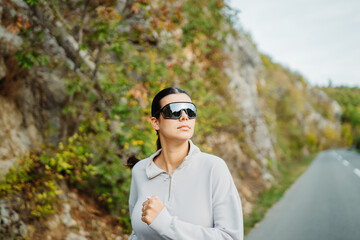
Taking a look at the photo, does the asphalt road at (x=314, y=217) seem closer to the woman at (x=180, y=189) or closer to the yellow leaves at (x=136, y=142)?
the yellow leaves at (x=136, y=142)

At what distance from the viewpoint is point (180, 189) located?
4.99 ft

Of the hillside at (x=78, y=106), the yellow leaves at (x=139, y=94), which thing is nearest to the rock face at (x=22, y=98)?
the hillside at (x=78, y=106)

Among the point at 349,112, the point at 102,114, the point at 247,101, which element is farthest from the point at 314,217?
the point at 349,112

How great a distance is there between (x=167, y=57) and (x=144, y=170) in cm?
424

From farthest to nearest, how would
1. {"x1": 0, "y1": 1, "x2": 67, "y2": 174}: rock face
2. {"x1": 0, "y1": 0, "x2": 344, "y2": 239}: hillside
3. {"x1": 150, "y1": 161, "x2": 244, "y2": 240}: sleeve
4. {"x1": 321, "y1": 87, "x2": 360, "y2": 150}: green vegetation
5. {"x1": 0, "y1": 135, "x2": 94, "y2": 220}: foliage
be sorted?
{"x1": 321, "y1": 87, "x2": 360, "y2": 150}: green vegetation < {"x1": 0, "y1": 1, "x2": 67, "y2": 174}: rock face < {"x1": 0, "y1": 0, "x2": 344, "y2": 239}: hillside < {"x1": 0, "y1": 135, "x2": 94, "y2": 220}: foliage < {"x1": 150, "y1": 161, "x2": 244, "y2": 240}: sleeve

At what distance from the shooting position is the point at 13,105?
482cm

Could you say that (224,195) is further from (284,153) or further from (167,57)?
(284,153)

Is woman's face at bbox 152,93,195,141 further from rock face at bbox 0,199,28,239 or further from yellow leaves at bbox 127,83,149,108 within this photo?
rock face at bbox 0,199,28,239

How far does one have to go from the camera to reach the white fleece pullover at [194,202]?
135 centimetres

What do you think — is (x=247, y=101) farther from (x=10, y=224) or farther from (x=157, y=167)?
(x=157, y=167)

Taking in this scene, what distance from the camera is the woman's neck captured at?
1686mm

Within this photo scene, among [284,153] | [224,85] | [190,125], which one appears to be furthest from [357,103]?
[190,125]

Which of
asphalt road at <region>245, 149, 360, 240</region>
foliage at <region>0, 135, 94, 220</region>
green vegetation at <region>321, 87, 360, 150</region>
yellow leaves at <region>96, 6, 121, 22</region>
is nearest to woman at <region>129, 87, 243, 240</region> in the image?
foliage at <region>0, 135, 94, 220</region>

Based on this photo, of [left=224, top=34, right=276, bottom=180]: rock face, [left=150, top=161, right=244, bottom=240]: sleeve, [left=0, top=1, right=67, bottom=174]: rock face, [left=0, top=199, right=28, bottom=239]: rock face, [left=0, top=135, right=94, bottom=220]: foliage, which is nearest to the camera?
[left=150, top=161, right=244, bottom=240]: sleeve
